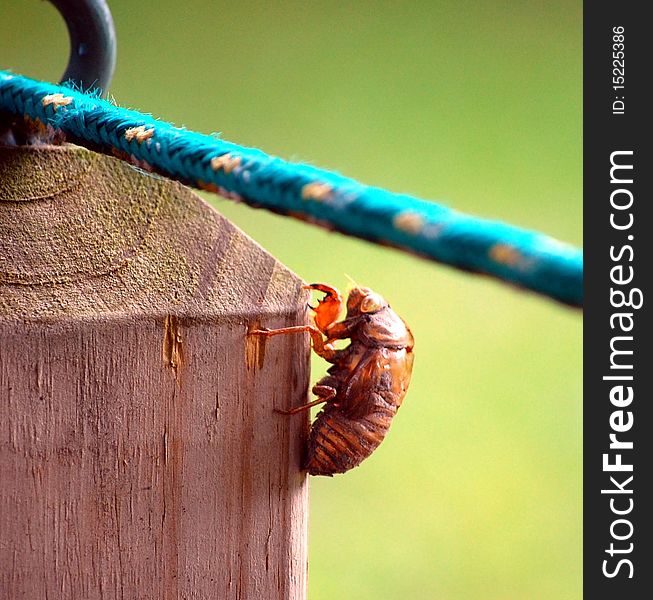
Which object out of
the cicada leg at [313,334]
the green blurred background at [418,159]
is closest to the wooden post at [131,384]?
the cicada leg at [313,334]

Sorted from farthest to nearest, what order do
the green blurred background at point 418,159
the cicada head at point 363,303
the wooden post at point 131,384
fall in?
1. the green blurred background at point 418,159
2. the cicada head at point 363,303
3. the wooden post at point 131,384

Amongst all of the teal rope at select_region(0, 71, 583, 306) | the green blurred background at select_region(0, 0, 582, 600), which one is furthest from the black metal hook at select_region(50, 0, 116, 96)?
the green blurred background at select_region(0, 0, 582, 600)

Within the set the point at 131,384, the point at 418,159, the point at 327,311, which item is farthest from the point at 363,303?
the point at 418,159

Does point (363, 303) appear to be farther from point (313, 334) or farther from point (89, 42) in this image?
point (89, 42)

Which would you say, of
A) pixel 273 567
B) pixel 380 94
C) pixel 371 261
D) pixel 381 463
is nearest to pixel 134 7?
pixel 380 94

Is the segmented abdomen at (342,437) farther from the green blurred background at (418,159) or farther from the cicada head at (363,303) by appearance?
the green blurred background at (418,159)

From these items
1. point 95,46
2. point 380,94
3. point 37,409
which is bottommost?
point 37,409

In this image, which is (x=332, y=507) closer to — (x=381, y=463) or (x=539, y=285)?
(x=381, y=463)
